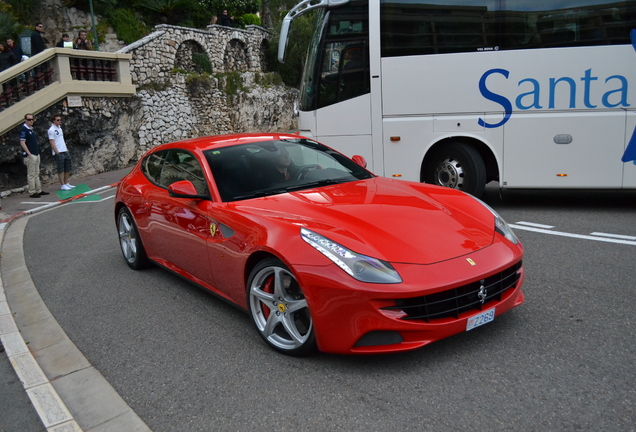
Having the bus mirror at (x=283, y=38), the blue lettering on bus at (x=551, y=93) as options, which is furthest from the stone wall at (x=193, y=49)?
the blue lettering on bus at (x=551, y=93)

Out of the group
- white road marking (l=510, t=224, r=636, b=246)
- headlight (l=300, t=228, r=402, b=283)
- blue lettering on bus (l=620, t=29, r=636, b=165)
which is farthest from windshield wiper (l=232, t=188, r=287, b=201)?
blue lettering on bus (l=620, t=29, r=636, b=165)

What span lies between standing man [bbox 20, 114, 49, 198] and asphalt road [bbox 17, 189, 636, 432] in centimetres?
915

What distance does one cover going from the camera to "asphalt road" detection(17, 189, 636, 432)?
307cm

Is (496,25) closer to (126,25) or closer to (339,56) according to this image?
(339,56)

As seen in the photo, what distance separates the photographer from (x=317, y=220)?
157 inches

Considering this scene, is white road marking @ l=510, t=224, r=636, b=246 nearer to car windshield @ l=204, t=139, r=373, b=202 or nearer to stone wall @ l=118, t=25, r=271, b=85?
car windshield @ l=204, t=139, r=373, b=202

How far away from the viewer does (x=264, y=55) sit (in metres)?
32.3

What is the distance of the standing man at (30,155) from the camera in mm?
13867

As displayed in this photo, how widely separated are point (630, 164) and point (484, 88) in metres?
2.19

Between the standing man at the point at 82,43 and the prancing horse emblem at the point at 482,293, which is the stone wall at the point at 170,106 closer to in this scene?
the standing man at the point at 82,43

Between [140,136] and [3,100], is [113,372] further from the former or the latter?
[140,136]

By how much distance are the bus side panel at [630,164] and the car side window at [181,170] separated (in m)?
5.91

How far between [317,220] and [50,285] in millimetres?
3739

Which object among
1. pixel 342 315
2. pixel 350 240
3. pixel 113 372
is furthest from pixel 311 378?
pixel 113 372
